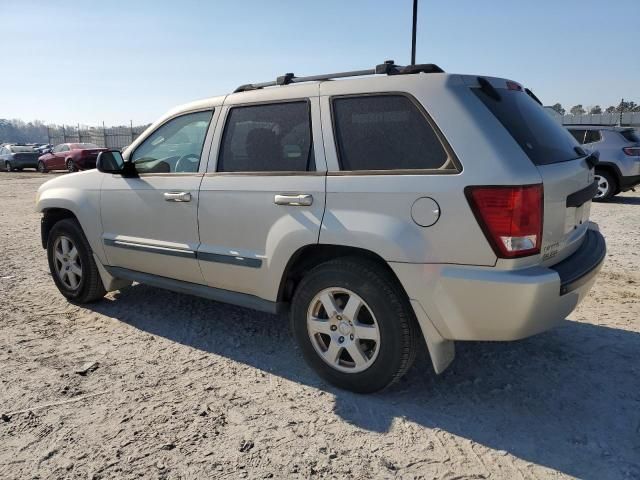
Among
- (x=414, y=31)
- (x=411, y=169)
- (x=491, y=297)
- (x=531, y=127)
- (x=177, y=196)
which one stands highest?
(x=414, y=31)

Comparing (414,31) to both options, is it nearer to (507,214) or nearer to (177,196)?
(177,196)

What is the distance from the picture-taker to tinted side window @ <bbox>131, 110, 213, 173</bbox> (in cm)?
385

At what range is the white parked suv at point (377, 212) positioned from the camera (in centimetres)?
261

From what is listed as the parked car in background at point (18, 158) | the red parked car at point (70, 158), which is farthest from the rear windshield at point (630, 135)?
the parked car in background at point (18, 158)

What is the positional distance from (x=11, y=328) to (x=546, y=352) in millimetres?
4255

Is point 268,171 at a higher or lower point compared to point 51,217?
higher

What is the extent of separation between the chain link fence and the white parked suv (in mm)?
34964

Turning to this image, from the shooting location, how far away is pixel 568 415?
2.87 m

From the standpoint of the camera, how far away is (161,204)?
3.91 metres

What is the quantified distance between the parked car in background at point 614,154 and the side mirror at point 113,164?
31.9ft

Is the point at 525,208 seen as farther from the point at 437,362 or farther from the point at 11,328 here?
the point at 11,328

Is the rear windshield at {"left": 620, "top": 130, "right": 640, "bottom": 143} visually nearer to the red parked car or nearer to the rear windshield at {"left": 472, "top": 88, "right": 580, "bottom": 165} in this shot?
the rear windshield at {"left": 472, "top": 88, "right": 580, "bottom": 165}

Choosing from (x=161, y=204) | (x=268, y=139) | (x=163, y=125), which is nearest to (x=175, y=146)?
(x=163, y=125)

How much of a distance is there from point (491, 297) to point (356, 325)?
81 cm
